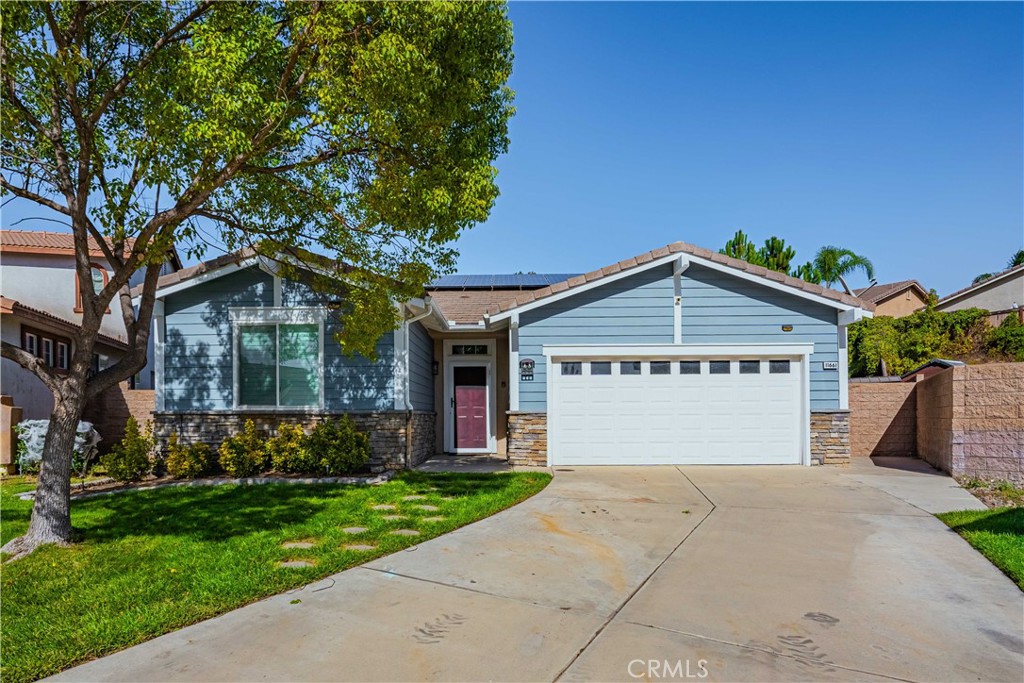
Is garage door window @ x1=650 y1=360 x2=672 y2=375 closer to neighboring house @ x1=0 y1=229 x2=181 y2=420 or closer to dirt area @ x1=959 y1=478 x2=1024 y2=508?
dirt area @ x1=959 y1=478 x2=1024 y2=508

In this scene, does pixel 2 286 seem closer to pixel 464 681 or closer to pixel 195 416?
pixel 195 416

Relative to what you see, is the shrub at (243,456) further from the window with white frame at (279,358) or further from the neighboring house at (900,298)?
the neighboring house at (900,298)

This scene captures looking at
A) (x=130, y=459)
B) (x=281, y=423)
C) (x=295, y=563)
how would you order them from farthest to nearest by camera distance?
(x=281, y=423)
(x=130, y=459)
(x=295, y=563)

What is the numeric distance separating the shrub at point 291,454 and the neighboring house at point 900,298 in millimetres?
32784

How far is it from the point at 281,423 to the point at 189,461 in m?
1.56

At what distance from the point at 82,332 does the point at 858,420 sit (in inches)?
526

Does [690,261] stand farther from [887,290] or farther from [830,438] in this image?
[887,290]

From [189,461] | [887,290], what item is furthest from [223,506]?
[887,290]

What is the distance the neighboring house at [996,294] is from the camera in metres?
25.3

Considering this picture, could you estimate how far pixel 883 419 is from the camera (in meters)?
12.6

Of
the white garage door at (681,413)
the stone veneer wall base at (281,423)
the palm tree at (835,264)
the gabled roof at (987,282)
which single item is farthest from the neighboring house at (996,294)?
the stone veneer wall base at (281,423)

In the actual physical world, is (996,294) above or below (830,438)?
above

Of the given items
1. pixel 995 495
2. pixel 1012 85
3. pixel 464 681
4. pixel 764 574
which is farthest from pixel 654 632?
pixel 1012 85

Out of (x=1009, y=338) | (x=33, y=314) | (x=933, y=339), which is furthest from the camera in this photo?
(x=933, y=339)
